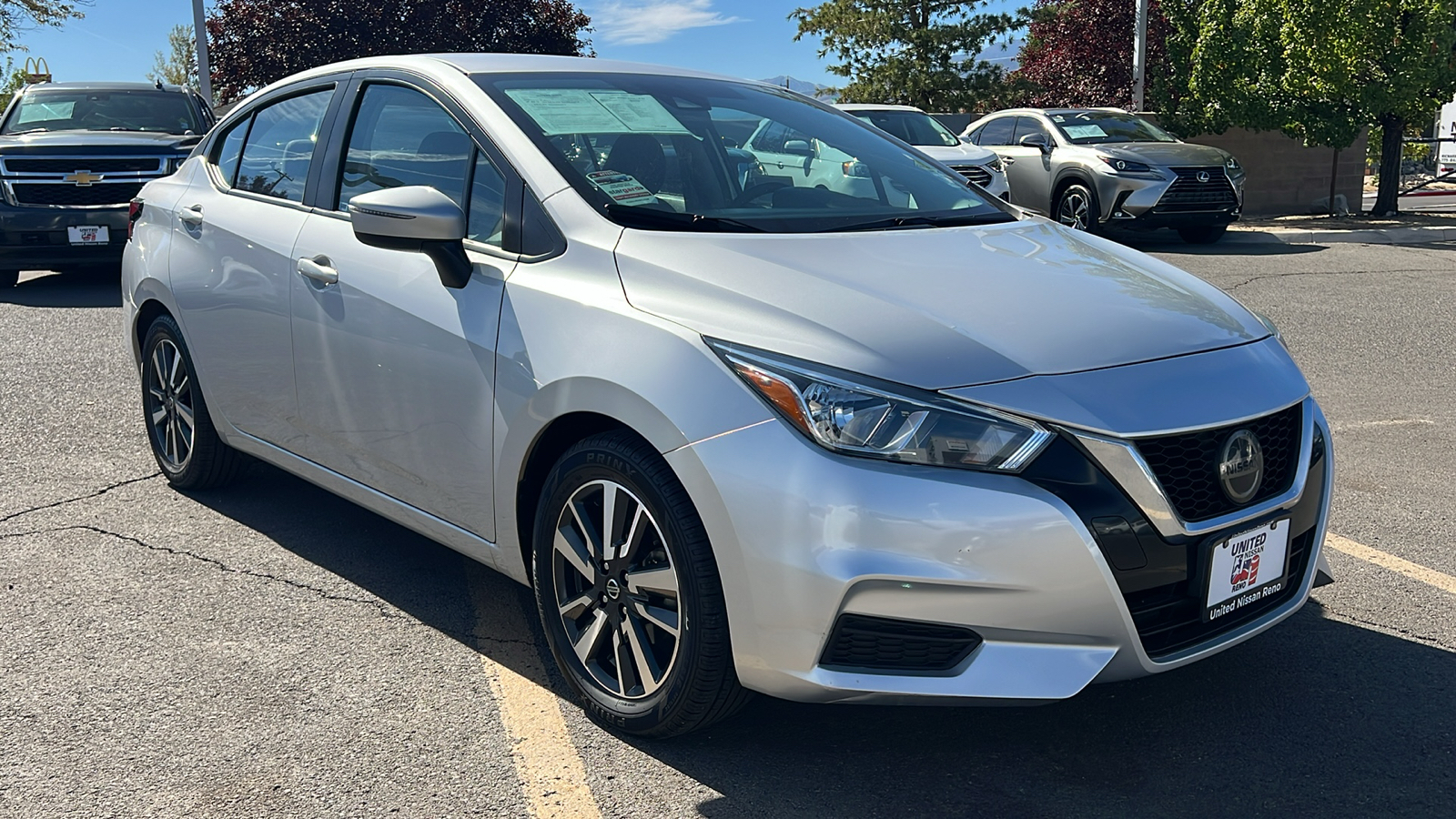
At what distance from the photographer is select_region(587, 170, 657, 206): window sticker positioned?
11.5 ft

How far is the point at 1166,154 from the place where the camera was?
14844mm

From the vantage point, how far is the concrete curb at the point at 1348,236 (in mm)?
15447

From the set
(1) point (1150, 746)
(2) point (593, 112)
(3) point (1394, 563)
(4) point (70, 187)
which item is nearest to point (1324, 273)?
(3) point (1394, 563)

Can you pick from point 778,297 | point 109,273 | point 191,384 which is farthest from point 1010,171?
point 778,297

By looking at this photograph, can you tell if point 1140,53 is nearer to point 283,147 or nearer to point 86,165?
point 86,165

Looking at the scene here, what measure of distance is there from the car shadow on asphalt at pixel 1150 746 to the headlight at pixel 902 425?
791 millimetres

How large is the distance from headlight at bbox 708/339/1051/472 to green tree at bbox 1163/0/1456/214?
1625 cm

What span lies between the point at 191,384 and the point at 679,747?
9.08 ft

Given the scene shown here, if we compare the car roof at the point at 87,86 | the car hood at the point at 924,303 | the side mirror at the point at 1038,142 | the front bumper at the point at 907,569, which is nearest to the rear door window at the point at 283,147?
the car hood at the point at 924,303

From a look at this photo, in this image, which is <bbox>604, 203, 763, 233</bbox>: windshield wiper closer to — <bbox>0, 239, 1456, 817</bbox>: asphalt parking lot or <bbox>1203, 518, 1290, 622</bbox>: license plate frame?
<bbox>0, 239, 1456, 817</bbox>: asphalt parking lot

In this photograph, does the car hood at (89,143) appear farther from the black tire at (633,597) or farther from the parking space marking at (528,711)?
the black tire at (633,597)

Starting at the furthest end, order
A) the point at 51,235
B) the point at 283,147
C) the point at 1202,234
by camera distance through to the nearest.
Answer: the point at 1202,234 → the point at 51,235 → the point at 283,147

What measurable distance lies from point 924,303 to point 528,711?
1.44 m

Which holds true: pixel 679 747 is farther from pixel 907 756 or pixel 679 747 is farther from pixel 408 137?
pixel 408 137
